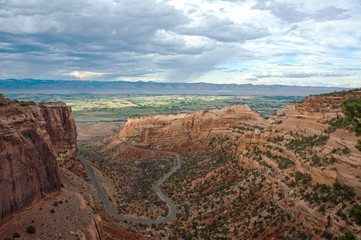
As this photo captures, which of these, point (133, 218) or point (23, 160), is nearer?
point (23, 160)

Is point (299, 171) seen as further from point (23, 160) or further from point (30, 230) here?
point (23, 160)

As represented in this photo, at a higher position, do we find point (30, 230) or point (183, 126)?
point (183, 126)

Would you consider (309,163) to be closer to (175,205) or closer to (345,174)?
(345,174)

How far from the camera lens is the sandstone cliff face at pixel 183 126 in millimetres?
83250

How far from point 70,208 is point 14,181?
288 inches

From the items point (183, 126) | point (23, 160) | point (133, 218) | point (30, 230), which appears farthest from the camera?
point (183, 126)

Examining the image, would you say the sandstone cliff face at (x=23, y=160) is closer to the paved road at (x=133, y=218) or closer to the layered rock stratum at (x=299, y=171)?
the paved road at (x=133, y=218)

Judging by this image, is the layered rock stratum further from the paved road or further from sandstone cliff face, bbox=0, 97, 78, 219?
sandstone cliff face, bbox=0, 97, 78, 219

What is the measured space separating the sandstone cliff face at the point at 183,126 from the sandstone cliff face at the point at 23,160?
57857 millimetres

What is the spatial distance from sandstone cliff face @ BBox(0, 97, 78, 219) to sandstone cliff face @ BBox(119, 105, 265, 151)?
190 feet

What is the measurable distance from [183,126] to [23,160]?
67763 millimetres

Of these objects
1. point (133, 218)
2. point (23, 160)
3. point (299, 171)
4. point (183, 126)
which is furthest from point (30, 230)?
point (183, 126)

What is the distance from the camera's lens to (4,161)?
2362cm

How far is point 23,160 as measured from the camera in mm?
Result: 26078
